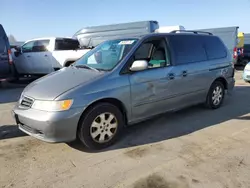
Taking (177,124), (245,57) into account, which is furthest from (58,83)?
(245,57)

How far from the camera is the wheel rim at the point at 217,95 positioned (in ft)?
18.0

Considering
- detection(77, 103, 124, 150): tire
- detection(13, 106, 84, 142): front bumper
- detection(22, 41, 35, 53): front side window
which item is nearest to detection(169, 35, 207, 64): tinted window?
detection(77, 103, 124, 150): tire

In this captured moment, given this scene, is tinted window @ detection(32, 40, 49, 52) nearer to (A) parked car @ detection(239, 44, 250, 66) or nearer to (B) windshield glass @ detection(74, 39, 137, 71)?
(B) windshield glass @ detection(74, 39, 137, 71)

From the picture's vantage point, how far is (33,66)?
31.8 feet

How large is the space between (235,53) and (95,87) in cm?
1150

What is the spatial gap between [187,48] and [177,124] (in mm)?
1504

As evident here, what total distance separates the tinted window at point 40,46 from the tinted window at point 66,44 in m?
0.46

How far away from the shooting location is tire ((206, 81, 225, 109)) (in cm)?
539

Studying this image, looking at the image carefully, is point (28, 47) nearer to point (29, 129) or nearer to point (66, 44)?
point (66, 44)

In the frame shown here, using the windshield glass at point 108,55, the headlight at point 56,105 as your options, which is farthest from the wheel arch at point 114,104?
the windshield glass at point 108,55

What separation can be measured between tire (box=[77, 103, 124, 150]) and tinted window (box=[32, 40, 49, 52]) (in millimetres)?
6565

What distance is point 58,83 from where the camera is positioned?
3.63 metres

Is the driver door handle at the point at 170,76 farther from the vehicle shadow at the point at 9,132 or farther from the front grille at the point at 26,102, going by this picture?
the vehicle shadow at the point at 9,132

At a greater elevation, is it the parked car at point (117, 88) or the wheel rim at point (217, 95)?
Answer: the parked car at point (117, 88)
